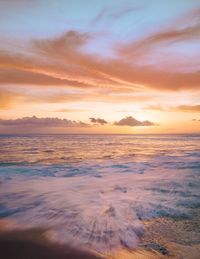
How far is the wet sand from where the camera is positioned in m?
5.11

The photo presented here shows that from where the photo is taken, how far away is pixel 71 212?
805 centimetres

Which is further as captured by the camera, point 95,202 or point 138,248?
point 95,202

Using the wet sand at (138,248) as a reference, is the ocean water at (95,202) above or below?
below

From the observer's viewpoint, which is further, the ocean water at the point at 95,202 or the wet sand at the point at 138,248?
the ocean water at the point at 95,202

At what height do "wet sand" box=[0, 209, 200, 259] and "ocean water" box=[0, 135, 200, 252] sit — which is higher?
"wet sand" box=[0, 209, 200, 259]

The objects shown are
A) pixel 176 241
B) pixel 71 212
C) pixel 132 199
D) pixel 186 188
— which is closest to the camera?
pixel 176 241

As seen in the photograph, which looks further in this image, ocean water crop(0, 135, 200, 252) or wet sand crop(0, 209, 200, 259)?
ocean water crop(0, 135, 200, 252)

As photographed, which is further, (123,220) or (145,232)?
(123,220)

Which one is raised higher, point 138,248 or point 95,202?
point 138,248

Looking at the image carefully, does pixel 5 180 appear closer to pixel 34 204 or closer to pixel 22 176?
pixel 22 176

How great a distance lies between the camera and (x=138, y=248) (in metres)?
5.44

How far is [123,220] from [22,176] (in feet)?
30.0

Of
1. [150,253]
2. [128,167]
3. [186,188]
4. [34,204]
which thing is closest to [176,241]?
[150,253]

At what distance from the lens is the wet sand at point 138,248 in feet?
16.8
